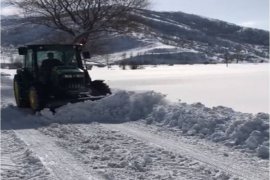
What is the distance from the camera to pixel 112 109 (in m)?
11.5

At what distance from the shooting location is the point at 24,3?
2545cm

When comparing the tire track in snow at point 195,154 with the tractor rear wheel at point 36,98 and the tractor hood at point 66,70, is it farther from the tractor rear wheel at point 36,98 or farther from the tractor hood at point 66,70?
the tractor rear wheel at point 36,98

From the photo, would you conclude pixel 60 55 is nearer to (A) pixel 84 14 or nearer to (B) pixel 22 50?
(B) pixel 22 50

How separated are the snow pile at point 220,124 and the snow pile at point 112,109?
548 millimetres

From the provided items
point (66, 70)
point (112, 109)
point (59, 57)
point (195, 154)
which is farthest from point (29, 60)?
point (195, 154)

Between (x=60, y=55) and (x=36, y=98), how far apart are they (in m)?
1.72

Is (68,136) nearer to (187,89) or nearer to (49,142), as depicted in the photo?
(49,142)

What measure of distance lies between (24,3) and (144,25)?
6917 mm

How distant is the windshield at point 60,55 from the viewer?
42.8 feet

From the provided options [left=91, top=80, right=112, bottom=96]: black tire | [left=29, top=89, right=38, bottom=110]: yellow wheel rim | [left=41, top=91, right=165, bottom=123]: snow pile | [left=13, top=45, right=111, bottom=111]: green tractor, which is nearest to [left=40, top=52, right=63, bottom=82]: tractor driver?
[left=13, top=45, right=111, bottom=111]: green tractor

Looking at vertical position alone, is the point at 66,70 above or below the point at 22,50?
below

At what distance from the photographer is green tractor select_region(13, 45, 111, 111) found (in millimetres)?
12000

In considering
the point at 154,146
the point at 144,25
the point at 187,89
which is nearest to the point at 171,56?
the point at 144,25

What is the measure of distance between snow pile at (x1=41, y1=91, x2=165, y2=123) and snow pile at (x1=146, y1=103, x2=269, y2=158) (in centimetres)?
55
